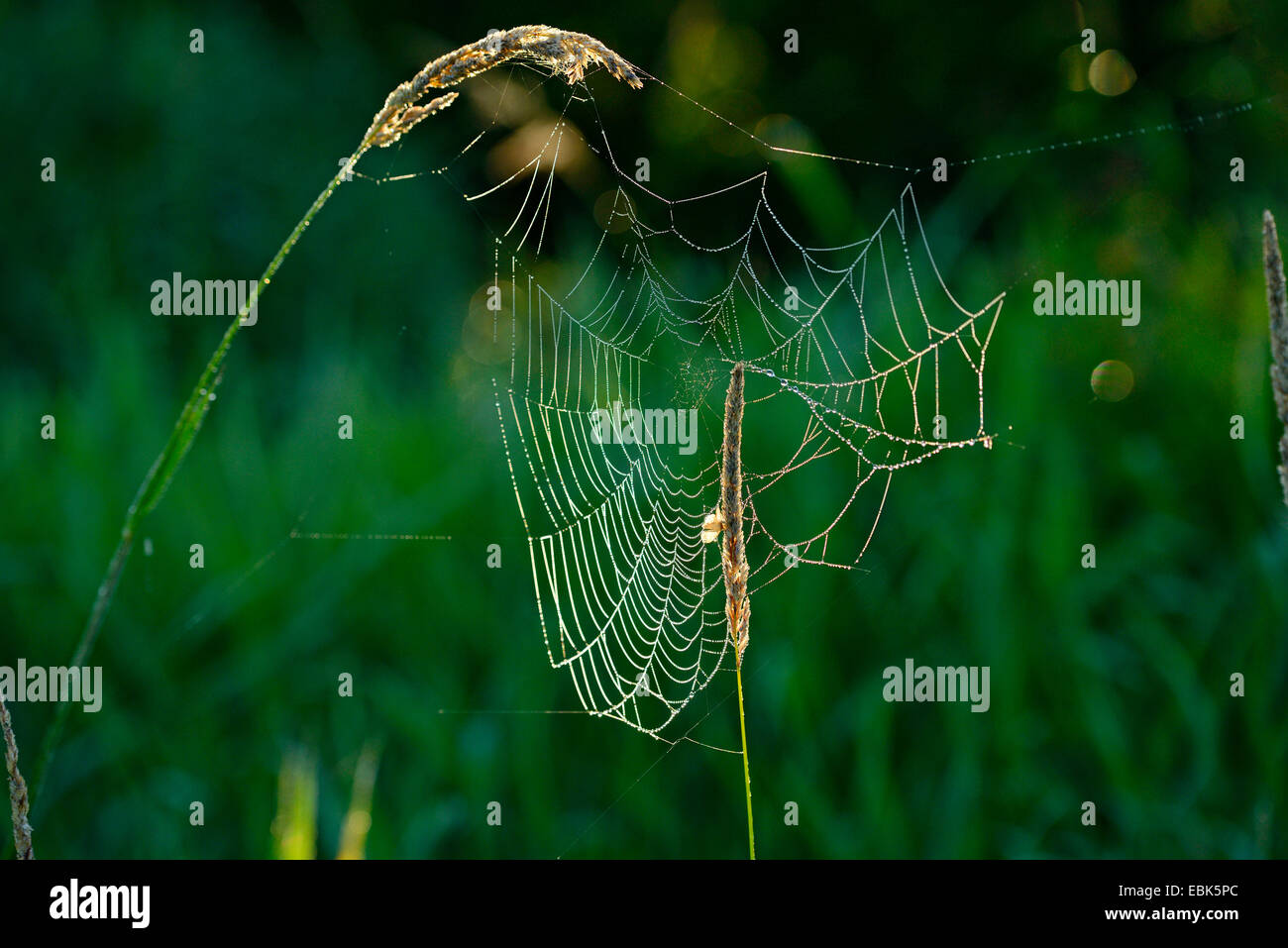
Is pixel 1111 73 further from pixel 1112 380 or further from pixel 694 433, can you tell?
pixel 694 433

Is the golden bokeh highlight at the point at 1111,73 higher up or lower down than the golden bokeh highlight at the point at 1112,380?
higher up

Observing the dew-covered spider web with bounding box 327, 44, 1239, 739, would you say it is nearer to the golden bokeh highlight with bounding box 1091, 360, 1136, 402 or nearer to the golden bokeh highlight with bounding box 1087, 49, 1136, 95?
the golden bokeh highlight with bounding box 1091, 360, 1136, 402

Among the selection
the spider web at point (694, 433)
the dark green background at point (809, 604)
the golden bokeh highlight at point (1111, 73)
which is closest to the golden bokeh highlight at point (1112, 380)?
the dark green background at point (809, 604)

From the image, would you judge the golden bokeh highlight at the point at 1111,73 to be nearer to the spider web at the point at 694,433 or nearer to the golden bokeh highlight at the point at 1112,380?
the spider web at the point at 694,433

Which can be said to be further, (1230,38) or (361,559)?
(1230,38)

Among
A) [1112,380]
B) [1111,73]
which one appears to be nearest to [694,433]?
[1112,380]

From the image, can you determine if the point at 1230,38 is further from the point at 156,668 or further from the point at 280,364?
the point at 156,668

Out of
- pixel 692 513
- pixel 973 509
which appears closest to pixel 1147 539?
pixel 973 509

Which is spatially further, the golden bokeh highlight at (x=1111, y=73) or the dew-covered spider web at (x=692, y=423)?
the golden bokeh highlight at (x=1111, y=73)
